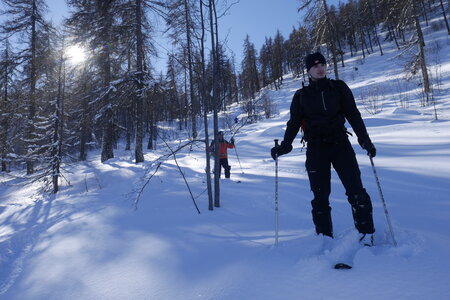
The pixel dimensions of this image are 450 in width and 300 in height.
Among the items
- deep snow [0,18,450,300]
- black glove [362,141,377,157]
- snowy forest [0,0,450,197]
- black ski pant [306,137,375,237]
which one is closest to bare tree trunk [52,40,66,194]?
snowy forest [0,0,450,197]

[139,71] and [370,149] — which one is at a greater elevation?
[139,71]

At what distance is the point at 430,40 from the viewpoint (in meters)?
30.8

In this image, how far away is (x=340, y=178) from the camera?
2.37 metres

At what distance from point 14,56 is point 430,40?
43893 mm

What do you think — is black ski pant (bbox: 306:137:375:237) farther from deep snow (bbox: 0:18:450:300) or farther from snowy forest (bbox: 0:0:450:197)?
snowy forest (bbox: 0:0:450:197)

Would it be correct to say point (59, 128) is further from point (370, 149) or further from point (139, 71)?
point (370, 149)

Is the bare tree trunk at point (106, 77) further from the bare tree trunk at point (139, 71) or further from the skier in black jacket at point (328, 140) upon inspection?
the skier in black jacket at point (328, 140)

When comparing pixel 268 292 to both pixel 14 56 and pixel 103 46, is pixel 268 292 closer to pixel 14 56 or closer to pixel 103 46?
pixel 103 46

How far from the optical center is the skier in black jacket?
225 cm

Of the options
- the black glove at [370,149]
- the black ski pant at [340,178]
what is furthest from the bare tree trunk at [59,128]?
the black glove at [370,149]

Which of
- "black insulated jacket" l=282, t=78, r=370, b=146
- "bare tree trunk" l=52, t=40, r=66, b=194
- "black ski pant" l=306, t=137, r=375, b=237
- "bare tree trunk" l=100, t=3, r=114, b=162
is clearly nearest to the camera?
"black ski pant" l=306, t=137, r=375, b=237

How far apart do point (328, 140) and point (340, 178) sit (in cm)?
42

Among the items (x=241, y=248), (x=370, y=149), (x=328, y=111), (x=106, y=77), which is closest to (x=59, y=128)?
(x=106, y=77)

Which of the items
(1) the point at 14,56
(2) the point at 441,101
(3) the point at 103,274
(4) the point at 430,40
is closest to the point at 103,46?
(1) the point at 14,56
